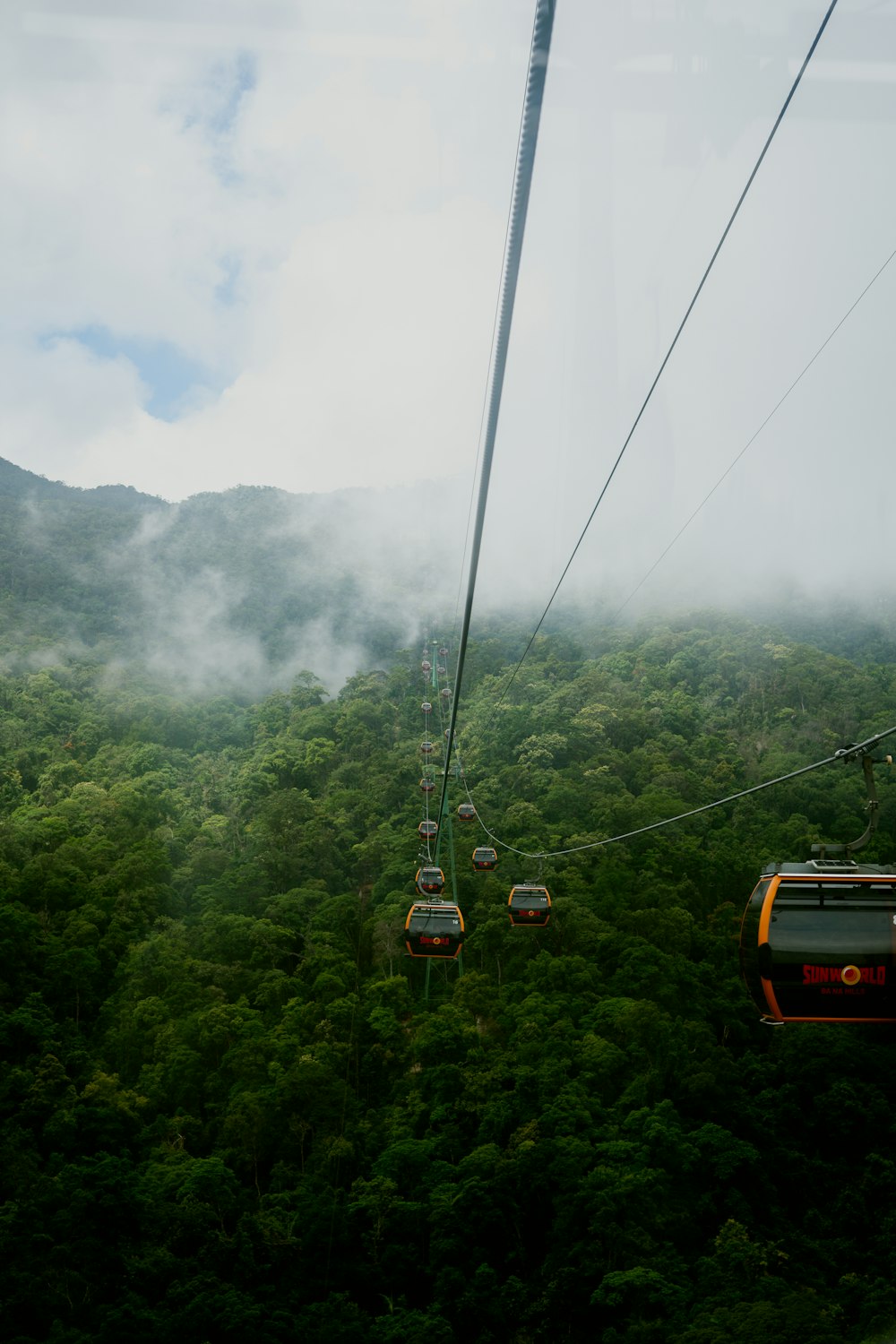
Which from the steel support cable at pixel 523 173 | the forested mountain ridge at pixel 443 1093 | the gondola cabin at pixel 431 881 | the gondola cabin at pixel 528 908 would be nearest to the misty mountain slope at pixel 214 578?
the forested mountain ridge at pixel 443 1093

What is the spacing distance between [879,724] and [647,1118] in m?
13.3

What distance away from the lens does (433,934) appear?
1172 cm

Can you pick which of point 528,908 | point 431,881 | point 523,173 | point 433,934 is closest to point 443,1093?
point 431,881

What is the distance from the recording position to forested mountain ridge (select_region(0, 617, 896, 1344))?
57.6 ft

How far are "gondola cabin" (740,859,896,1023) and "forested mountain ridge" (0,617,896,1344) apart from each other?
1400 cm

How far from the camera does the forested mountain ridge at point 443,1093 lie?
17.5 meters

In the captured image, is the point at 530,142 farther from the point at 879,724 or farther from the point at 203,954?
the point at 879,724

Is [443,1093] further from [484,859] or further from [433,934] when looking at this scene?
[433,934]

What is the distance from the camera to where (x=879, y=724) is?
27.4 metres

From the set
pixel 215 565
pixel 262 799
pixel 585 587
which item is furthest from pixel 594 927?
pixel 215 565

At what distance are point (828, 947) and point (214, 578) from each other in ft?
240

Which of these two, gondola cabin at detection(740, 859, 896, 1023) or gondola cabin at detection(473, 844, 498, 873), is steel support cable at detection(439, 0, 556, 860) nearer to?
gondola cabin at detection(740, 859, 896, 1023)

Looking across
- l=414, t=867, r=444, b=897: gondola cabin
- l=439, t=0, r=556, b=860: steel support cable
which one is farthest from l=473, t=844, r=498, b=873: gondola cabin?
l=439, t=0, r=556, b=860: steel support cable

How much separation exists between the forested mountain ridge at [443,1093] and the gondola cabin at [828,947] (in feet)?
45.9
